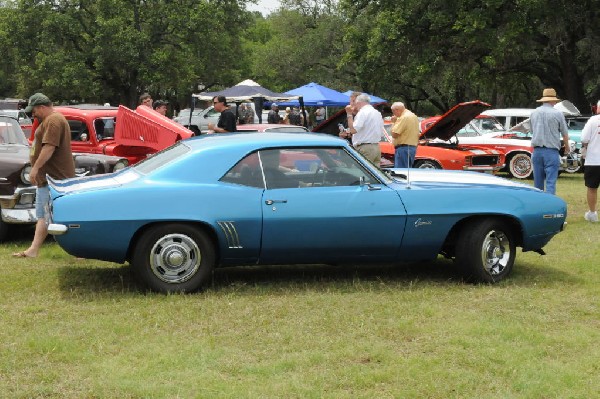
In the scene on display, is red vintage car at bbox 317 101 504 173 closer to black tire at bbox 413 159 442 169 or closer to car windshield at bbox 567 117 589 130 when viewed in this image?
black tire at bbox 413 159 442 169

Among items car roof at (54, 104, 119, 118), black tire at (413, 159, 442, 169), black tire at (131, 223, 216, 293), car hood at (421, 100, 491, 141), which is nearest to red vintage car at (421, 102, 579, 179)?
car hood at (421, 100, 491, 141)

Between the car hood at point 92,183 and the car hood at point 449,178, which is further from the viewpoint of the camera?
the car hood at point 449,178

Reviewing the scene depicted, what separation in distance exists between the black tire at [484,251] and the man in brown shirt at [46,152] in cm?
394

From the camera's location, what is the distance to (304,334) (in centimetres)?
557

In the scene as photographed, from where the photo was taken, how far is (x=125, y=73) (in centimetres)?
4256

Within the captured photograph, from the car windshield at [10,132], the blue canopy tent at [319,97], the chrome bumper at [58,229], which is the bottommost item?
the chrome bumper at [58,229]

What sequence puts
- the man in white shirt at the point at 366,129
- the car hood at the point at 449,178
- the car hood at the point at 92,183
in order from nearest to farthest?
the car hood at the point at 92,183 → the car hood at the point at 449,178 → the man in white shirt at the point at 366,129

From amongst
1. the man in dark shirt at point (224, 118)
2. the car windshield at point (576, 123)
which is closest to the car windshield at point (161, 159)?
the man in dark shirt at point (224, 118)

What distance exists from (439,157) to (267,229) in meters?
9.62

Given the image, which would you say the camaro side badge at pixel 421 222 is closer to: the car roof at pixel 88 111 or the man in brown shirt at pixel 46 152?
the man in brown shirt at pixel 46 152

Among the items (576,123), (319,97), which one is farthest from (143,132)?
(319,97)

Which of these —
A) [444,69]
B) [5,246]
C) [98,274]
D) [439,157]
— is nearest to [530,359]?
[98,274]

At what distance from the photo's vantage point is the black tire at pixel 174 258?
6.46 meters

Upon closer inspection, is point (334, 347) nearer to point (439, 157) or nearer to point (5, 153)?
point (5, 153)
